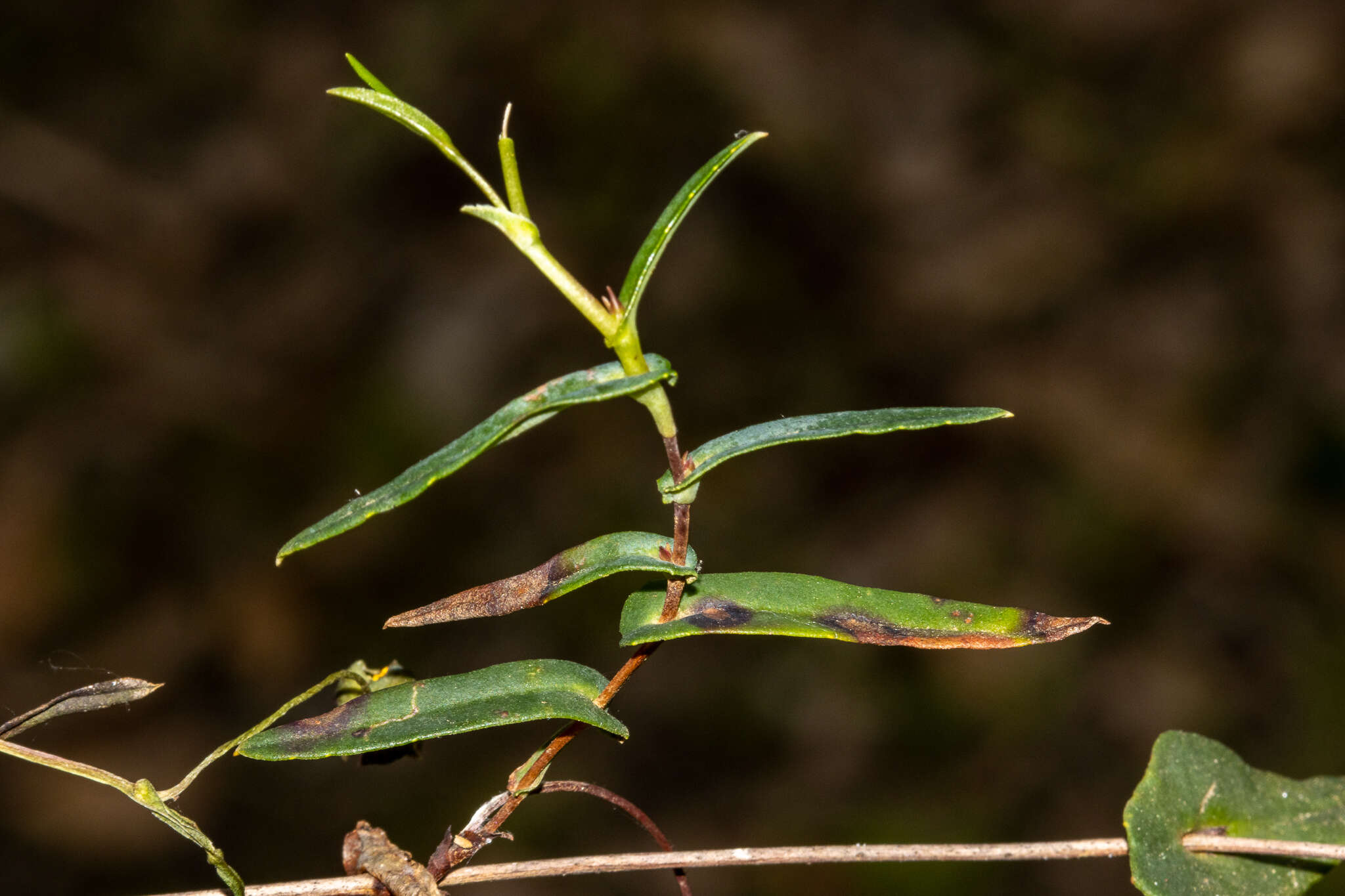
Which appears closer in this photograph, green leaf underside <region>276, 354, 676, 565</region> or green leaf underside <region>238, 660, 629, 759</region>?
green leaf underside <region>276, 354, 676, 565</region>

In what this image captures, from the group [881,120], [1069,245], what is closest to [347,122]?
[881,120]

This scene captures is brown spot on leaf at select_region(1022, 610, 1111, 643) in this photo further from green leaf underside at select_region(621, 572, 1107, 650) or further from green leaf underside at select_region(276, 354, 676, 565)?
green leaf underside at select_region(276, 354, 676, 565)

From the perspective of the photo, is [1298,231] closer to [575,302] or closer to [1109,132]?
[1109,132]

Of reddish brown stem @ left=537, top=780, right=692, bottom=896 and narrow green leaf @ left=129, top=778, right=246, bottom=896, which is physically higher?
narrow green leaf @ left=129, top=778, right=246, bottom=896

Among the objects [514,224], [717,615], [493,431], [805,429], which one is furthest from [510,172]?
[717,615]

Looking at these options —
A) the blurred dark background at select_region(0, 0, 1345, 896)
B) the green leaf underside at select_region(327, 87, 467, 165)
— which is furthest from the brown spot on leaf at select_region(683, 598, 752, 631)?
the blurred dark background at select_region(0, 0, 1345, 896)

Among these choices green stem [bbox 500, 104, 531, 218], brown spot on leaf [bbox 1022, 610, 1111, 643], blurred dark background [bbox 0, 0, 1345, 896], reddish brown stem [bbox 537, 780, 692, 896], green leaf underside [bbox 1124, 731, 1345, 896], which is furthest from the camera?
blurred dark background [bbox 0, 0, 1345, 896]
